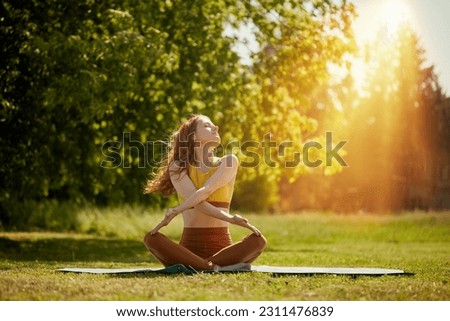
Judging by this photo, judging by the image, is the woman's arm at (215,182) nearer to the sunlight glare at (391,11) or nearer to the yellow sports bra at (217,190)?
the yellow sports bra at (217,190)

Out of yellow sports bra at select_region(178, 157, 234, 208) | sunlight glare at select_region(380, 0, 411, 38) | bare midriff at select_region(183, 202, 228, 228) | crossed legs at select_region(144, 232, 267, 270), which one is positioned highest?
sunlight glare at select_region(380, 0, 411, 38)

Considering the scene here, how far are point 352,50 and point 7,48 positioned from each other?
7707 millimetres

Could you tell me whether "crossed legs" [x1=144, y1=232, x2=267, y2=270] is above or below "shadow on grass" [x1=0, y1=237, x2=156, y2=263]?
above

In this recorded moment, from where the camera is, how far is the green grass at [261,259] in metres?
7.39

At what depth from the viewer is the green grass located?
24.3ft

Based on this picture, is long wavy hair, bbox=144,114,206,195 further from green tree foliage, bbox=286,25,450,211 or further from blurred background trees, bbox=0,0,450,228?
green tree foliage, bbox=286,25,450,211

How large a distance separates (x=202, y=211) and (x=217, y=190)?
1.10 feet

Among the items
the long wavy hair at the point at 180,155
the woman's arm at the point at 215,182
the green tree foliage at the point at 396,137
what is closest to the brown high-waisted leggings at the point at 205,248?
the woman's arm at the point at 215,182

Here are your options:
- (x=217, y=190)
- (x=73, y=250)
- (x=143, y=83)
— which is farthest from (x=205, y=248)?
(x=143, y=83)

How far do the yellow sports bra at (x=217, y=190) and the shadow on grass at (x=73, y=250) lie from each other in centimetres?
442

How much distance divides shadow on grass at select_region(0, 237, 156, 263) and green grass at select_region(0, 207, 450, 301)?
0.06ft

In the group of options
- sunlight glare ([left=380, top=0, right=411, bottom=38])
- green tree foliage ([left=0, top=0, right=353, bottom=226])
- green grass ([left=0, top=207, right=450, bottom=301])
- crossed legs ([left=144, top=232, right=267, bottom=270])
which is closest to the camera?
green grass ([left=0, top=207, right=450, bottom=301])

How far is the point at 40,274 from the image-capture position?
353 inches

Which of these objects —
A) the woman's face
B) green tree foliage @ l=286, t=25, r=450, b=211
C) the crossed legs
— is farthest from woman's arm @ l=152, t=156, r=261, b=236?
green tree foliage @ l=286, t=25, r=450, b=211
